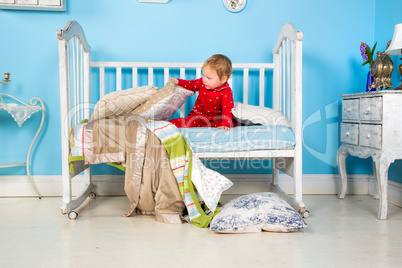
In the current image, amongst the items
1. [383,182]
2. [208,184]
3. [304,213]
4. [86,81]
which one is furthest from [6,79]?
[383,182]

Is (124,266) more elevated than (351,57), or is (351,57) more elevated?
(351,57)

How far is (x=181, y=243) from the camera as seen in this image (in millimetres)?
1373

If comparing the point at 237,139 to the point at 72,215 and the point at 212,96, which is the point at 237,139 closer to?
the point at 212,96

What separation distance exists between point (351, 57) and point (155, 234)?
1795mm

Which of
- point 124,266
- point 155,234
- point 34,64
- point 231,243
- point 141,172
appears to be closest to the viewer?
point 124,266

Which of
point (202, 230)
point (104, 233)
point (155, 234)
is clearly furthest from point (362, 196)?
point (104, 233)

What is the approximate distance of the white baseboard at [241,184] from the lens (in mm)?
2279

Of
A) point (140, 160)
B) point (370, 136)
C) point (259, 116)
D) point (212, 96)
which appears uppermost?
point (212, 96)

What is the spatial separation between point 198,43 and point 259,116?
2.45ft

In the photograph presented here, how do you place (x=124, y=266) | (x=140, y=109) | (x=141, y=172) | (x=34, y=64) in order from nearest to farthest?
1. (x=124, y=266)
2. (x=141, y=172)
3. (x=140, y=109)
4. (x=34, y=64)

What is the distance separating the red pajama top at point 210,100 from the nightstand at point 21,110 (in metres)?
0.92

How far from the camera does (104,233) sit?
1.50 meters

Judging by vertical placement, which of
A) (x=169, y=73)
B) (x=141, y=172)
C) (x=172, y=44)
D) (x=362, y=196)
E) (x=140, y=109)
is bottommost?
(x=362, y=196)

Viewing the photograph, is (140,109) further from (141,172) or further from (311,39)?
(311,39)
